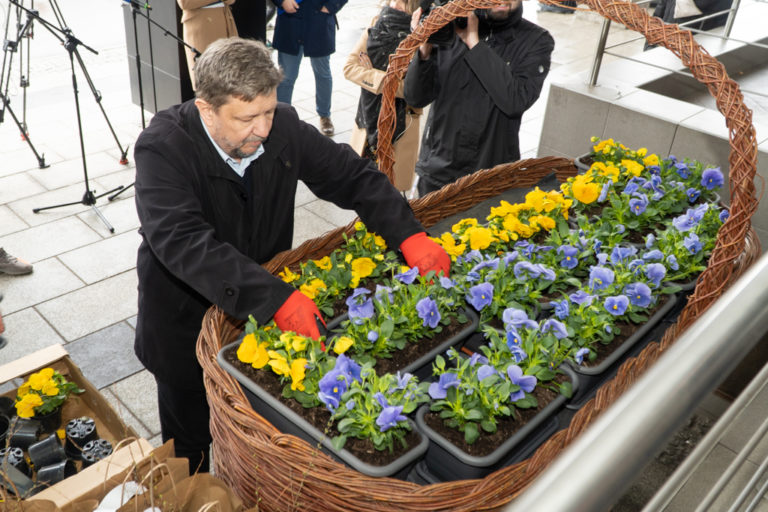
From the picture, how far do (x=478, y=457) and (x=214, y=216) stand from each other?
0.99 m

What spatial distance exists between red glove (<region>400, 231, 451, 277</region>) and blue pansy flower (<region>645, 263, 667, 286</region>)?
1.71 feet

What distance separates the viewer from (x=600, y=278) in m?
1.66

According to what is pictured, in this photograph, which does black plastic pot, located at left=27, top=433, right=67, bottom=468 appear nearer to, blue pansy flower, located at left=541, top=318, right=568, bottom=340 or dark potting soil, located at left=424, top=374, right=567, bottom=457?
dark potting soil, located at left=424, top=374, right=567, bottom=457

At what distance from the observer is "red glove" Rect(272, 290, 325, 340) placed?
150 centimetres

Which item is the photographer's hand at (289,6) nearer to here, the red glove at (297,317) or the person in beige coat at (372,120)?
the person in beige coat at (372,120)

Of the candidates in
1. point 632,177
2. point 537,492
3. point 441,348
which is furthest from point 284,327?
point 632,177

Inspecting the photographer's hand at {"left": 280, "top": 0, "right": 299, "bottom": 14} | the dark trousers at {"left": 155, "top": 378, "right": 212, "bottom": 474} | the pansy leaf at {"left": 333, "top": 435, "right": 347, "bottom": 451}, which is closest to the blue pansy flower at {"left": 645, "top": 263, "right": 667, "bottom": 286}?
the pansy leaf at {"left": 333, "top": 435, "right": 347, "bottom": 451}

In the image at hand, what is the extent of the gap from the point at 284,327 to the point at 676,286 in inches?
40.6

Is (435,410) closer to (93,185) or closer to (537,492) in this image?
(537,492)

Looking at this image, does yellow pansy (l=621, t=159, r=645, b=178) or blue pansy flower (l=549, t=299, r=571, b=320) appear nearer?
blue pansy flower (l=549, t=299, r=571, b=320)

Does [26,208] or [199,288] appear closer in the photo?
[199,288]

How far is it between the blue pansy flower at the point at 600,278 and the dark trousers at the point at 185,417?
1197 mm

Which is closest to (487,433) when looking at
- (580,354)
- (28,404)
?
(580,354)

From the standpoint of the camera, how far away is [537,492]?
44 cm
